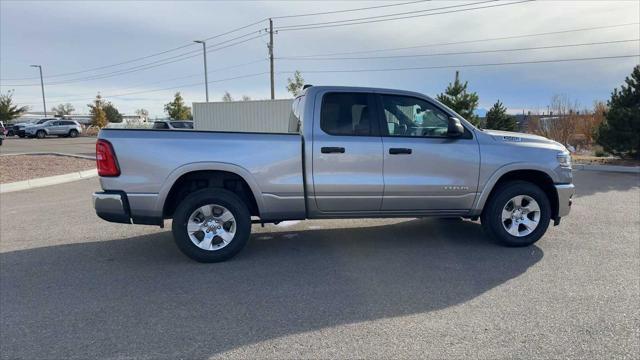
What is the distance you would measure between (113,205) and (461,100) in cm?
1788

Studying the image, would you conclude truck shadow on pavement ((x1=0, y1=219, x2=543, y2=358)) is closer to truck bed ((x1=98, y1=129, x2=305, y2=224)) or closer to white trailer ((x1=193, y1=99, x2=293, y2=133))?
truck bed ((x1=98, y1=129, x2=305, y2=224))

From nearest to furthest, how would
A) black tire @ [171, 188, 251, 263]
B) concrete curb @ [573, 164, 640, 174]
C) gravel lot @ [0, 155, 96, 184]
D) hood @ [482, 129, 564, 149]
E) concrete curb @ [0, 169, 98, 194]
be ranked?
black tire @ [171, 188, 251, 263]
hood @ [482, 129, 564, 149]
concrete curb @ [0, 169, 98, 194]
gravel lot @ [0, 155, 96, 184]
concrete curb @ [573, 164, 640, 174]

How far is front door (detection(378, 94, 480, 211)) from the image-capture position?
16.3 feet

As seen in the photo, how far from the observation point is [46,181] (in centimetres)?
1041

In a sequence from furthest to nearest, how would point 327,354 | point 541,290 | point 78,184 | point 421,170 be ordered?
1. point 78,184
2. point 421,170
3. point 541,290
4. point 327,354

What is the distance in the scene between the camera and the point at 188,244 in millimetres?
4719

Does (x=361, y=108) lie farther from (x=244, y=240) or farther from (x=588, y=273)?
(x=588, y=273)

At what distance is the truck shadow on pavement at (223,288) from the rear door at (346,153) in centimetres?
68

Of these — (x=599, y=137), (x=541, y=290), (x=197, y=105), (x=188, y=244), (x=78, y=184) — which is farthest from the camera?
(x=197, y=105)

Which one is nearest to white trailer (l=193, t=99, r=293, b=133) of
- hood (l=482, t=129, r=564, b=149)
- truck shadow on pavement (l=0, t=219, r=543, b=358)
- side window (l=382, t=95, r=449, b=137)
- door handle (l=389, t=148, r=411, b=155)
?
truck shadow on pavement (l=0, t=219, r=543, b=358)

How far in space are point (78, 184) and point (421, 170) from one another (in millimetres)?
9179

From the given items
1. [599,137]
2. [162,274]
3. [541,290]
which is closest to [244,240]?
[162,274]

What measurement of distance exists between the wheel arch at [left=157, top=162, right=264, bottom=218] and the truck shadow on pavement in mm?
654

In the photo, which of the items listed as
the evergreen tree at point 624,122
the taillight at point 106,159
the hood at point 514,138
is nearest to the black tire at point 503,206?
the hood at point 514,138
